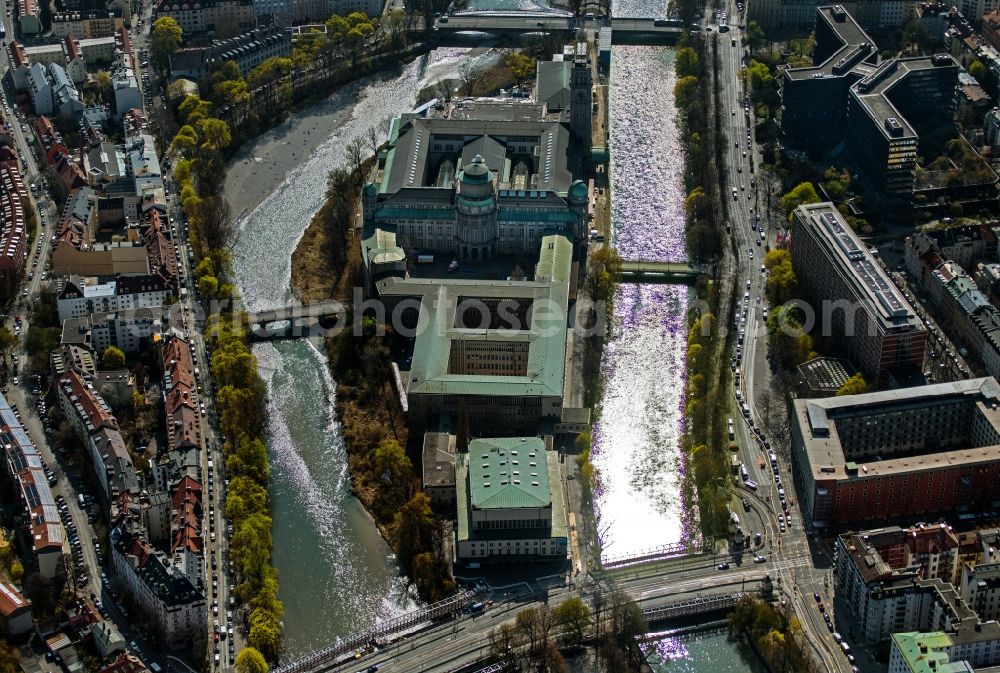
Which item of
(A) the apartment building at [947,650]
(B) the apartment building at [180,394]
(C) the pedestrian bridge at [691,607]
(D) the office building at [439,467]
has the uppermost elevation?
(B) the apartment building at [180,394]

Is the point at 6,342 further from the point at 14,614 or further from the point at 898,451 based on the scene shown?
the point at 898,451

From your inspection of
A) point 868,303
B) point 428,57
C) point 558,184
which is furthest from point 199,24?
point 868,303

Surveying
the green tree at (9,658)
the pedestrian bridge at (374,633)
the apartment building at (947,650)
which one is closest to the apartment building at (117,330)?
the green tree at (9,658)

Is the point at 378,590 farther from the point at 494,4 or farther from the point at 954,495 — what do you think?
the point at 494,4

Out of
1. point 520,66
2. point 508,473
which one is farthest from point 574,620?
point 520,66

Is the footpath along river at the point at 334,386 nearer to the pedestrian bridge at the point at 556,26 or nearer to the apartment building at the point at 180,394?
the apartment building at the point at 180,394

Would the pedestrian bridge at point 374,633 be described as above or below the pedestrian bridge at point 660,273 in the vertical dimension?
below

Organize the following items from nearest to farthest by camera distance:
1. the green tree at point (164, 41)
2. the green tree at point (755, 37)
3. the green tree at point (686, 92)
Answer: the green tree at point (686, 92), the green tree at point (164, 41), the green tree at point (755, 37)
